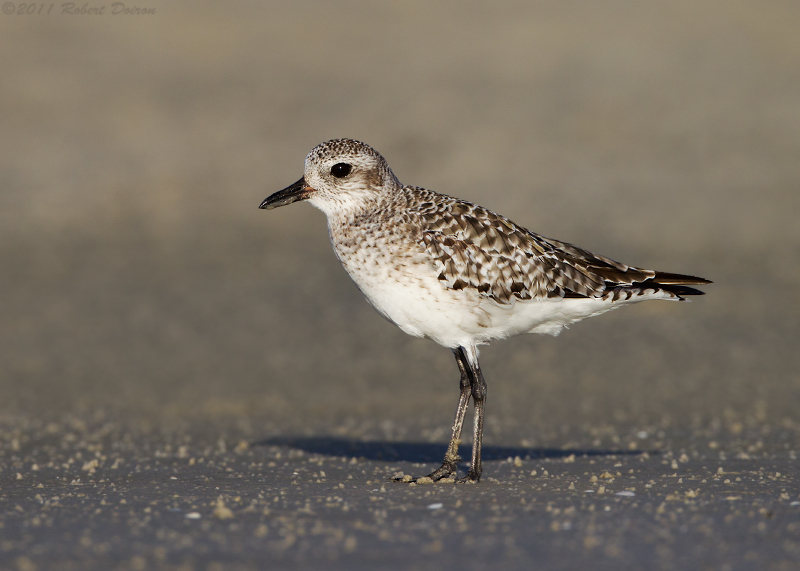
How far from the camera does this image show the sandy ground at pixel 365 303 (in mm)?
5871

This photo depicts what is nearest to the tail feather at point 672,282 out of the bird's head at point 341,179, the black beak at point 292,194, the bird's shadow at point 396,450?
the bird's shadow at point 396,450

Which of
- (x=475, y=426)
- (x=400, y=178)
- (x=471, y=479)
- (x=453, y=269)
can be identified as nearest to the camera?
(x=453, y=269)

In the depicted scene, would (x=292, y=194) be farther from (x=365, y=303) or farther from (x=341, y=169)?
(x=365, y=303)

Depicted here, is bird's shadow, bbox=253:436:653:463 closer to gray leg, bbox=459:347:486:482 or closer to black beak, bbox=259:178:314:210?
gray leg, bbox=459:347:486:482

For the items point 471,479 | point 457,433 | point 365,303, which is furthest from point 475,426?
point 365,303

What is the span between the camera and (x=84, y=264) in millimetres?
16984

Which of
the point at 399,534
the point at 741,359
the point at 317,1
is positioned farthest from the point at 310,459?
the point at 317,1

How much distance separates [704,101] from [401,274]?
58.7ft

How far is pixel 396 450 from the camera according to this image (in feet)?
31.5

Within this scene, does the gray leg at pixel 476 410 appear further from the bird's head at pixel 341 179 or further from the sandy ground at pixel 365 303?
the bird's head at pixel 341 179

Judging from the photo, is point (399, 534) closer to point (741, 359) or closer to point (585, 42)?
point (741, 359)

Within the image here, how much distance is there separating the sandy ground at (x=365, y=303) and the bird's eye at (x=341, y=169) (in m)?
2.40

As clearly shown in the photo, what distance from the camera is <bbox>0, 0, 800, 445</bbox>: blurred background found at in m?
12.6

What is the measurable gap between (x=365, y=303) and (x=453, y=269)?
798cm
